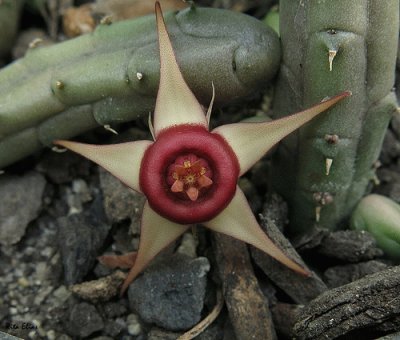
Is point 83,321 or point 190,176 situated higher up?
point 190,176

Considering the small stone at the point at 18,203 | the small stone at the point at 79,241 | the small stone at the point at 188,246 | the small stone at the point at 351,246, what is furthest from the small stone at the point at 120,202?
the small stone at the point at 351,246

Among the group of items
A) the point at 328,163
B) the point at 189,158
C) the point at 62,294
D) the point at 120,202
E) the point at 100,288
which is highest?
the point at 189,158

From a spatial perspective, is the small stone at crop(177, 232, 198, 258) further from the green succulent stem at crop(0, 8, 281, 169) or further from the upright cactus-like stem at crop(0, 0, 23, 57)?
the upright cactus-like stem at crop(0, 0, 23, 57)

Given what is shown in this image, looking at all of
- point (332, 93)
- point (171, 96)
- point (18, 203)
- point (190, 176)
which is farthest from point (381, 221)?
point (18, 203)

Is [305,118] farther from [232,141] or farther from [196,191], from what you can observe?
[196,191]

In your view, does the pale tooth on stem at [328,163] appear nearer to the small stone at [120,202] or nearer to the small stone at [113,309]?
the small stone at [120,202]

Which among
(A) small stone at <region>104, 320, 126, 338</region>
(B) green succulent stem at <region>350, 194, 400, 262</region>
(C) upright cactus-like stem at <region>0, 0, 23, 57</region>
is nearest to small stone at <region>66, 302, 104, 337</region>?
(A) small stone at <region>104, 320, 126, 338</region>

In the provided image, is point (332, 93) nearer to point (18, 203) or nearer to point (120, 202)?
point (120, 202)
